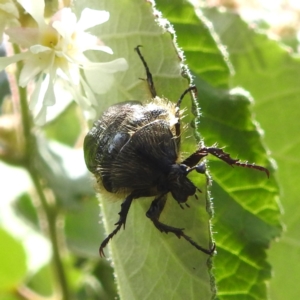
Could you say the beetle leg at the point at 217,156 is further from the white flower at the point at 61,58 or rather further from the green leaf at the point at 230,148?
the white flower at the point at 61,58

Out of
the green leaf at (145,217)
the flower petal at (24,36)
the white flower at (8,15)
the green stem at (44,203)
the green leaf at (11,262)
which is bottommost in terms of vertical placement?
the green leaf at (11,262)

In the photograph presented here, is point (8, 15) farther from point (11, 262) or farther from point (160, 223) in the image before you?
point (11, 262)

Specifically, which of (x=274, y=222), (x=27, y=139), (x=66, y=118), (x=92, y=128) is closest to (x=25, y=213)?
(x=66, y=118)

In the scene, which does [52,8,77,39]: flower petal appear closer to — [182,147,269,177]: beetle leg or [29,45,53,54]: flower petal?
[29,45,53,54]: flower petal

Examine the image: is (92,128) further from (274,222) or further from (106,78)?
(274,222)

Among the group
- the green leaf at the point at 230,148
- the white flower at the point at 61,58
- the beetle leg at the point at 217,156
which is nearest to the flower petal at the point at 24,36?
the white flower at the point at 61,58

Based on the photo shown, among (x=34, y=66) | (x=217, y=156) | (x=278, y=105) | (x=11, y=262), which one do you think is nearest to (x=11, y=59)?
(x=34, y=66)

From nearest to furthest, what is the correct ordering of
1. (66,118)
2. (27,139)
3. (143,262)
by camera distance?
1. (143,262)
2. (27,139)
3. (66,118)
